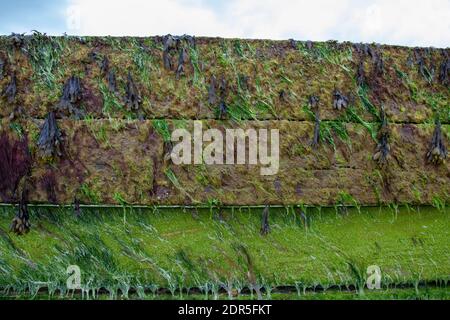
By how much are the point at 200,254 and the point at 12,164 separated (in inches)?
57.0

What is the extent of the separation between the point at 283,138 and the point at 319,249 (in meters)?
0.82

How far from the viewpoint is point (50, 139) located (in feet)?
10.5

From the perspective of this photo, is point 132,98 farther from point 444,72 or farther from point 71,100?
point 444,72

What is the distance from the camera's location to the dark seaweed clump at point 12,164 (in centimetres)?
324

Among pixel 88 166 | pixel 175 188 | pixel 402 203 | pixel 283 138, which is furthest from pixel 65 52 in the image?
pixel 402 203

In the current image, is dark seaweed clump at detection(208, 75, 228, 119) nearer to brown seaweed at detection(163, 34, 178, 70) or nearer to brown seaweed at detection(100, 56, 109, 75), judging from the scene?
brown seaweed at detection(163, 34, 178, 70)

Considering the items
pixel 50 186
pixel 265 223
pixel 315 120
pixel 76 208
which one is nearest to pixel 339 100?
pixel 315 120

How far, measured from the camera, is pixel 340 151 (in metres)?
3.31

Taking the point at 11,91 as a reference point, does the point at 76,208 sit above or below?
below

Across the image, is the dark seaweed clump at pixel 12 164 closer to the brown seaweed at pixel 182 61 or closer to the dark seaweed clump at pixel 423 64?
Result: the brown seaweed at pixel 182 61

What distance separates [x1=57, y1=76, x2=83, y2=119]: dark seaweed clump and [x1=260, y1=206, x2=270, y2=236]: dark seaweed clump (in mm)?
1451

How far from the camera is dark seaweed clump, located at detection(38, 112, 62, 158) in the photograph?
126 inches

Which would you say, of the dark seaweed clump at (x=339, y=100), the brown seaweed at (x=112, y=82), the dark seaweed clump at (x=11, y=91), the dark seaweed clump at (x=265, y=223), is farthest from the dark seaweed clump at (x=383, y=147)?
the dark seaweed clump at (x=11, y=91)

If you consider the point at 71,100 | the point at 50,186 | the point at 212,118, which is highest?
the point at 71,100
